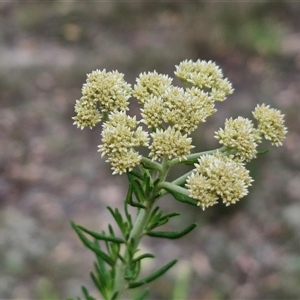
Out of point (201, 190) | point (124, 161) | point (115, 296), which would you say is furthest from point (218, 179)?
point (115, 296)

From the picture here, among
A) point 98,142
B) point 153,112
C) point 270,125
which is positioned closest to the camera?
point 153,112

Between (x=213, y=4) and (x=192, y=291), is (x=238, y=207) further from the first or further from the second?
(x=213, y=4)

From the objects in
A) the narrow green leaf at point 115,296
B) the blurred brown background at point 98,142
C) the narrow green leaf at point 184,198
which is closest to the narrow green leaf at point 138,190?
the narrow green leaf at point 184,198

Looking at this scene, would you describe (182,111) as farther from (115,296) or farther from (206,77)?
(115,296)

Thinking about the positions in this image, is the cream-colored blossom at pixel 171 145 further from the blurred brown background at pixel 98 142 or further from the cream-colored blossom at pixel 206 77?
the blurred brown background at pixel 98 142

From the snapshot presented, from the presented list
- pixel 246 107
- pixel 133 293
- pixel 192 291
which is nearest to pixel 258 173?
pixel 246 107
